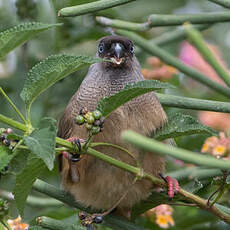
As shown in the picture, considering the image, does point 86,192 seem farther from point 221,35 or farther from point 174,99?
point 221,35

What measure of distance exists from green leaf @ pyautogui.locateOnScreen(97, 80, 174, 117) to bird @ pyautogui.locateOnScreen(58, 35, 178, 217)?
0.74 m

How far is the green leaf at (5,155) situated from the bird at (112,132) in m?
0.83

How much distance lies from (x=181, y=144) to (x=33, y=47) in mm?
1194

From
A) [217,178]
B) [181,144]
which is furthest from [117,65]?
[217,178]

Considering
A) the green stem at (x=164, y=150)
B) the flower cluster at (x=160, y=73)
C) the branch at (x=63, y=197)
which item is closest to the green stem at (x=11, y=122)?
the branch at (x=63, y=197)

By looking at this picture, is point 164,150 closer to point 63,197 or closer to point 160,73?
point 63,197

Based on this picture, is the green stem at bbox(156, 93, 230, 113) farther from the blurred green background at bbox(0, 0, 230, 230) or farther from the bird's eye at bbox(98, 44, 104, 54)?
the bird's eye at bbox(98, 44, 104, 54)

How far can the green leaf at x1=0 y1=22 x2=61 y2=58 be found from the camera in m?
1.73

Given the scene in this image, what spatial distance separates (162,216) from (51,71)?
1.21 metres

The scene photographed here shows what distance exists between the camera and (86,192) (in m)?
2.92

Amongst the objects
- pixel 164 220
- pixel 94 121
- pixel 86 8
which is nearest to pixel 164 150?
pixel 94 121

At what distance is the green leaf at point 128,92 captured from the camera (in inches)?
71.4

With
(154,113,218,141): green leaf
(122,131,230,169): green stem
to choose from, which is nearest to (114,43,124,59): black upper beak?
(154,113,218,141): green leaf

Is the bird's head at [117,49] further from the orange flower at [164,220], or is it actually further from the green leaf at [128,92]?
the green leaf at [128,92]
